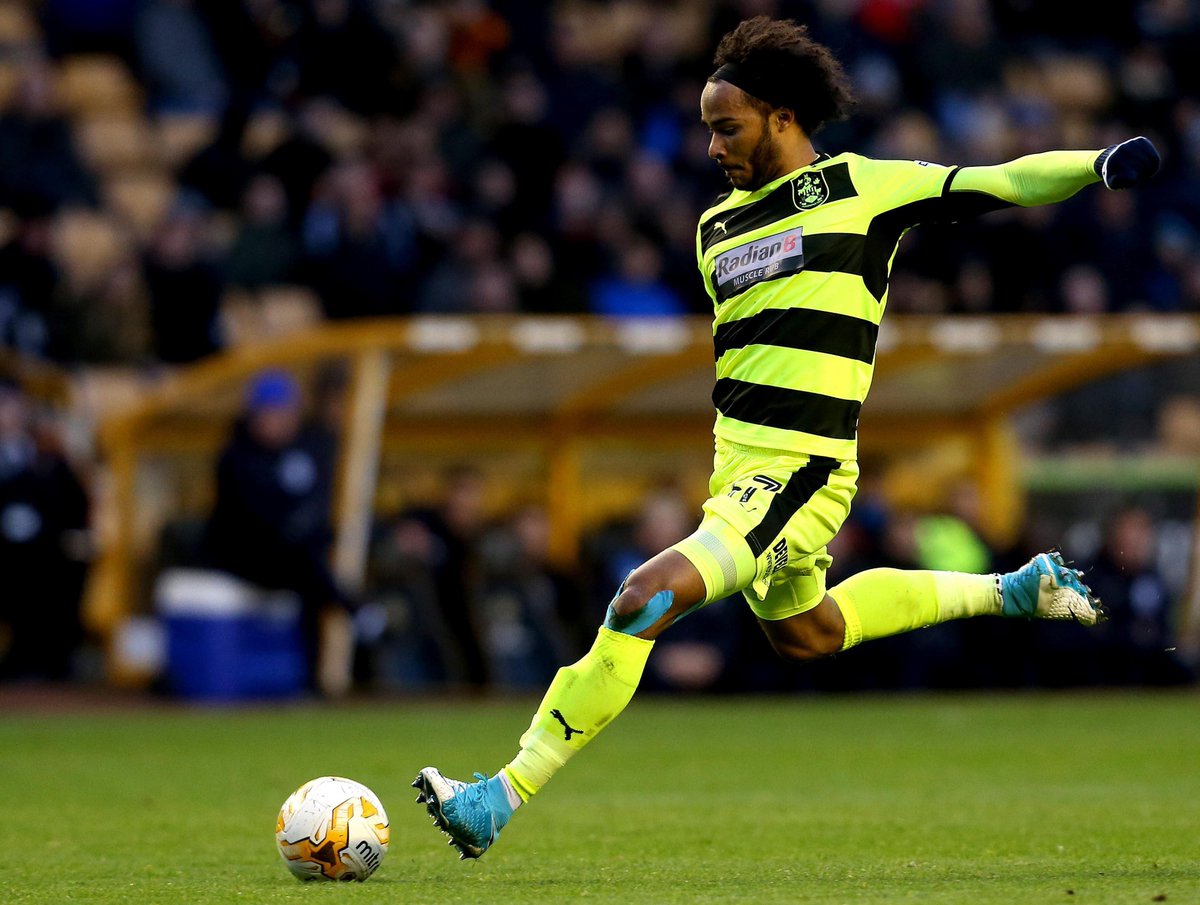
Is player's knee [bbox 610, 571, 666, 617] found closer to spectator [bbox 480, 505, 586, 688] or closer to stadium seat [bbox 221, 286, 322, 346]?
spectator [bbox 480, 505, 586, 688]

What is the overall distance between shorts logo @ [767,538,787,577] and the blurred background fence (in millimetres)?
8260

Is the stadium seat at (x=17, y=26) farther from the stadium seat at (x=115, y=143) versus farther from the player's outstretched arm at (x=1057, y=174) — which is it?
the player's outstretched arm at (x=1057, y=174)

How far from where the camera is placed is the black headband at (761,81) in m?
6.24

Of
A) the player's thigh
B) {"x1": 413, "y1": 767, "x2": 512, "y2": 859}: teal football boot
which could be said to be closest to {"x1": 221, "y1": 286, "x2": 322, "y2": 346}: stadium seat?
the player's thigh

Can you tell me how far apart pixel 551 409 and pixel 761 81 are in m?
9.95

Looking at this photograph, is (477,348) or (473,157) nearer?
(477,348)

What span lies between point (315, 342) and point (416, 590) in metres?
1.92

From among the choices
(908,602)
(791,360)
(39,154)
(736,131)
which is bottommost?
(908,602)

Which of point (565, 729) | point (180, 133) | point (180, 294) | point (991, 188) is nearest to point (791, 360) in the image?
point (991, 188)

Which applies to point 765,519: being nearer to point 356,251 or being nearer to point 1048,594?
point 1048,594

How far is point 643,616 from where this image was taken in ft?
18.8

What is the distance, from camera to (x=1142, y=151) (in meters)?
5.72

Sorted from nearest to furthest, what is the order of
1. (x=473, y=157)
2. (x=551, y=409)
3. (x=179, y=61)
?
(x=551, y=409) < (x=473, y=157) < (x=179, y=61)

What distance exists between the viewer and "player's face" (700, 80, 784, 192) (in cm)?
621
